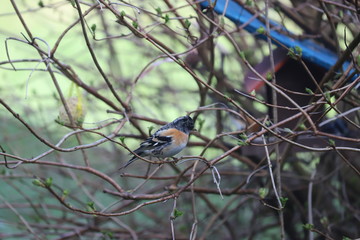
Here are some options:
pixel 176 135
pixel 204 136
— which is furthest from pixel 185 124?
pixel 204 136

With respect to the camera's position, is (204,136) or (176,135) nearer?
(176,135)

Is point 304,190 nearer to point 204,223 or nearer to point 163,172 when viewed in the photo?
point 204,223

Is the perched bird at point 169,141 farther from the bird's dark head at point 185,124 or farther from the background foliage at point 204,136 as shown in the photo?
the background foliage at point 204,136

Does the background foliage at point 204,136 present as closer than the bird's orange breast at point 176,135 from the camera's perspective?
Yes

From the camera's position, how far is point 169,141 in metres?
3.87

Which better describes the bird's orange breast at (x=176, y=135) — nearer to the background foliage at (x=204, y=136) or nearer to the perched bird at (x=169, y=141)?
the perched bird at (x=169, y=141)

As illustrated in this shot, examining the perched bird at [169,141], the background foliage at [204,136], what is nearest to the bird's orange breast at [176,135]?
the perched bird at [169,141]

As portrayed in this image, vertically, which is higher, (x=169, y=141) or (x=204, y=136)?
(x=204, y=136)

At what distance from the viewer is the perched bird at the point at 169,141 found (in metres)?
3.81

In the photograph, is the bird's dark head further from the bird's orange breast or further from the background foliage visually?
the background foliage

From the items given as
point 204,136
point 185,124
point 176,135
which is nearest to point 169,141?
point 176,135

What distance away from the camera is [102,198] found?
24.7 ft

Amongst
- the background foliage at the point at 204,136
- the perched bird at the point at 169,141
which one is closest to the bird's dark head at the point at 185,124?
the perched bird at the point at 169,141

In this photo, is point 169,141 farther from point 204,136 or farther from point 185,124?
point 204,136
